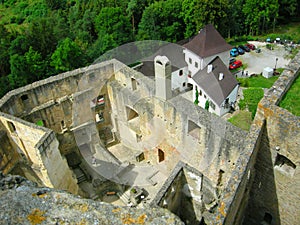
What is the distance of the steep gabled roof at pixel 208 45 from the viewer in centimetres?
2923

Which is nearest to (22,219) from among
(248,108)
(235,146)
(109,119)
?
(235,146)

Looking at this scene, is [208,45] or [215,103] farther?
[208,45]

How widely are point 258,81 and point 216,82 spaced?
7555 millimetres

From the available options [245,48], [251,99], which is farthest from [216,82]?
[245,48]

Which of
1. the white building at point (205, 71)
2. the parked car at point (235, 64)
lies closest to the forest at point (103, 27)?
the white building at point (205, 71)

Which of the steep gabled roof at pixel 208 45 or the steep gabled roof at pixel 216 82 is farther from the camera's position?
the steep gabled roof at pixel 208 45

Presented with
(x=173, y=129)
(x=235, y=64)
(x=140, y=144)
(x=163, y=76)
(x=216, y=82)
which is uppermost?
(x=163, y=76)

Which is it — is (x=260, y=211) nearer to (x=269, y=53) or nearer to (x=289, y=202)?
(x=289, y=202)

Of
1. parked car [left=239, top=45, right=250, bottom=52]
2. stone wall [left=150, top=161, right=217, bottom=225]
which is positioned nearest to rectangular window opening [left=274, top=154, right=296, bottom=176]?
stone wall [left=150, top=161, right=217, bottom=225]

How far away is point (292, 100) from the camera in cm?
1113

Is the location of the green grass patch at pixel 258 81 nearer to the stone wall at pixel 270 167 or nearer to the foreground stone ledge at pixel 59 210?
the stone wall at pixel 270 167

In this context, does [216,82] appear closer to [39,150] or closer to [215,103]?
[215,103]

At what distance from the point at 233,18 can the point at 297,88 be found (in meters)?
32.3

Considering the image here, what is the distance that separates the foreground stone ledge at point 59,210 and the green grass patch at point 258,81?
91.8 feet
